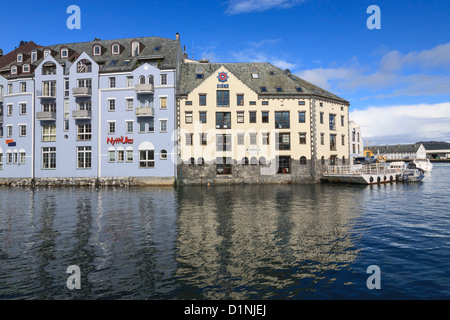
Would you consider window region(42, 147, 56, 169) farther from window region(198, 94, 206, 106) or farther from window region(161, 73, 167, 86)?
window region(198, 94, 206, 106)

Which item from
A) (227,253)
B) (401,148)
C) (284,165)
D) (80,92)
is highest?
(80,92)

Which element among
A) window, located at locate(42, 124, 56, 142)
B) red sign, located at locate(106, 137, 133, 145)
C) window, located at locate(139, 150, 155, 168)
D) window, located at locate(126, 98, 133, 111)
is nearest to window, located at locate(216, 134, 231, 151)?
window, located at locate(139, 150, 155, 168)

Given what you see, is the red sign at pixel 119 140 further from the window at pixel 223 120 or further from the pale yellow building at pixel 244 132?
the window at pixel 223 120

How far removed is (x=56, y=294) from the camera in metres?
9.53

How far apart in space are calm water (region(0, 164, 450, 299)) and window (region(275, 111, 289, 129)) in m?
27.8

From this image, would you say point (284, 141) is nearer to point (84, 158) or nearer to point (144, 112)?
point (144, 112)

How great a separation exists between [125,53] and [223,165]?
2614 cm

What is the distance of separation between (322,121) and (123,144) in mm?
33359

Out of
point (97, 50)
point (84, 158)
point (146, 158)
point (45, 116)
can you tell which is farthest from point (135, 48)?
point (84, 158)

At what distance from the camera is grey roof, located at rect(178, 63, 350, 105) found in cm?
5059

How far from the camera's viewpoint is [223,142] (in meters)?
50.3

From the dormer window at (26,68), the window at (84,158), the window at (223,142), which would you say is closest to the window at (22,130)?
the dormer window at (26,68)

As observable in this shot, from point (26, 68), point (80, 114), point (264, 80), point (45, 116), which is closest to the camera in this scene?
point (80, 114)
